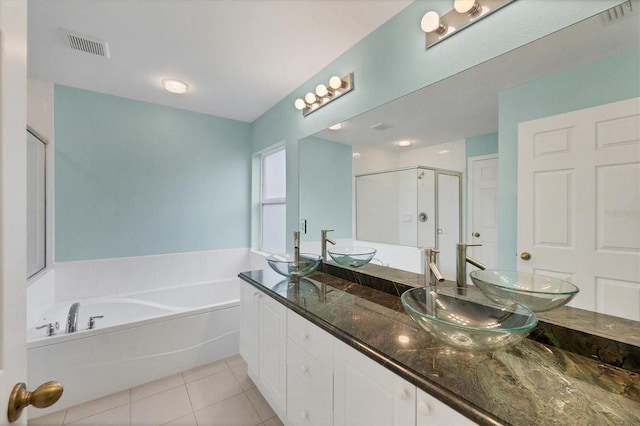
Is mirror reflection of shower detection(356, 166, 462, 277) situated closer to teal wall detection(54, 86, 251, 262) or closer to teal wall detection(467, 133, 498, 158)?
teal wall detection(467, 133, 498, 158)

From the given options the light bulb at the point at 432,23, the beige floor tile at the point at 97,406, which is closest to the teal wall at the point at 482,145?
the light bulb at the point at 432,23

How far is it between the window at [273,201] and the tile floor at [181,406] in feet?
4.36

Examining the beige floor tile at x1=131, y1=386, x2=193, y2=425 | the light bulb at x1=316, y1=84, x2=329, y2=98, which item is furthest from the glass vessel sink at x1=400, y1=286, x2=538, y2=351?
the beige floor tile at x1=131, y1=386, x2=193, y2=425

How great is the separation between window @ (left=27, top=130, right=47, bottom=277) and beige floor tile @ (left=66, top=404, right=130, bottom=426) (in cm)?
126

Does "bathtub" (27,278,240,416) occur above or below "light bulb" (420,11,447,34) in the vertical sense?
below

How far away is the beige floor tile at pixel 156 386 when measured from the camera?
1.98 metres

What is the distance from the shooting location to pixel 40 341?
178cm

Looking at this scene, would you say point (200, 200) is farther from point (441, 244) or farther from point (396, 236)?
point (441, 244)

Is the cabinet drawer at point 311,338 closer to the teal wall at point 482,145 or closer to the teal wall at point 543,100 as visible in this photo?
the teal wall at point 543,100

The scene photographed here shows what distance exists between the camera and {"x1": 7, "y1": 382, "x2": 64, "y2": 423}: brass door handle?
0.52 m

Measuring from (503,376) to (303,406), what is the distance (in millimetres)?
920

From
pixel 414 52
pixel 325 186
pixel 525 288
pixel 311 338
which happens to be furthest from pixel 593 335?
pixel 325 186

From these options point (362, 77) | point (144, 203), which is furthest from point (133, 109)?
point (362, 77)

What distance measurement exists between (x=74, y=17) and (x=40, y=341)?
2070mm
